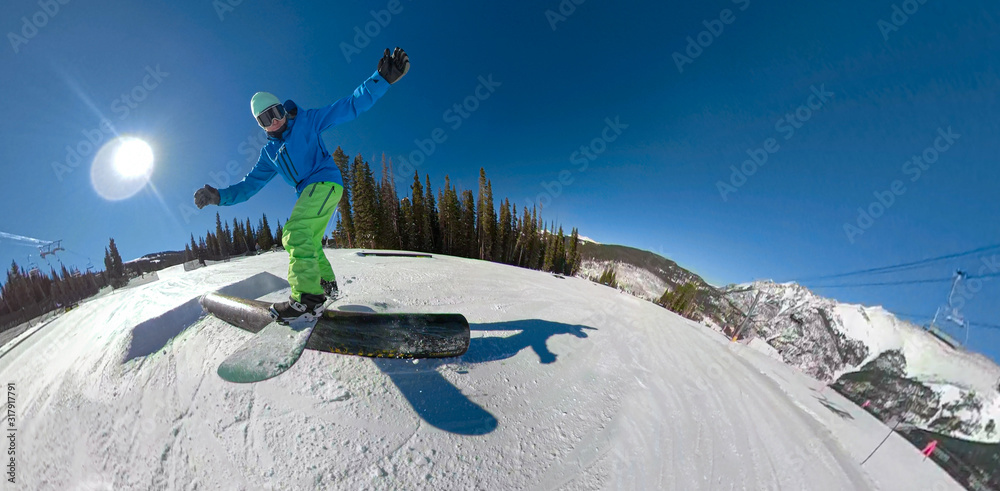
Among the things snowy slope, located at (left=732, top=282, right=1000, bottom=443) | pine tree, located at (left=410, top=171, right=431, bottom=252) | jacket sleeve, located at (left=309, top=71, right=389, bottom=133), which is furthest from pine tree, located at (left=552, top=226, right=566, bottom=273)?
jacket sleeve, located at (left=309, top=71, right=389, bottom=133)

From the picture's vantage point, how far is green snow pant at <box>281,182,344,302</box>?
2.89 meters

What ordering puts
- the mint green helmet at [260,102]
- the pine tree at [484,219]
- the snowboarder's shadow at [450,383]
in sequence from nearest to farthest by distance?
the snowboarder's shadow at [450,383], the mint green helmet at [260,102], the pine tree at [484,219]

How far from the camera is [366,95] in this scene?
3.09m

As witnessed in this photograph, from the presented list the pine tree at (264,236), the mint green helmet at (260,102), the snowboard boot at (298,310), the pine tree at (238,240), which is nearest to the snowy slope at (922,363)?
the snowboard boot at (298,310)

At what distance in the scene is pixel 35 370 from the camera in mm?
2969

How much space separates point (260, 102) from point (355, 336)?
2.73 m

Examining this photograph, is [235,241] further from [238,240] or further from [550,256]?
[550,256]

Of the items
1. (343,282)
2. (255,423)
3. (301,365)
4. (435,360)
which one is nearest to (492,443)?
(435,360)

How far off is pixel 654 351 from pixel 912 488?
Answer: 2325 mm

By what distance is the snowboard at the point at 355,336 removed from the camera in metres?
2.47

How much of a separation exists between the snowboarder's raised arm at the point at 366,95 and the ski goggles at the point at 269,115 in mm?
310

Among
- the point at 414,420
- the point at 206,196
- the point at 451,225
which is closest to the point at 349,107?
the point at 206,196

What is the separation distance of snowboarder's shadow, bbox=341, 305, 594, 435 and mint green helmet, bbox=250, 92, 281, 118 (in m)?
2.95

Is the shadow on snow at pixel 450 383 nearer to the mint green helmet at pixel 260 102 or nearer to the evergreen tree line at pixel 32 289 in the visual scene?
the mint green helmet at pixel 260 102
